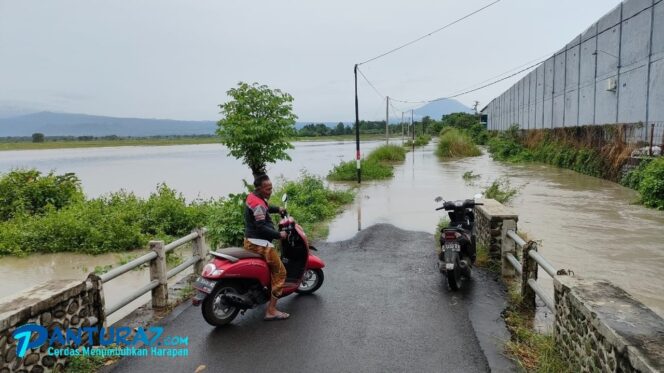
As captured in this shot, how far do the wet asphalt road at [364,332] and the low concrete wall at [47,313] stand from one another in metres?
0.56

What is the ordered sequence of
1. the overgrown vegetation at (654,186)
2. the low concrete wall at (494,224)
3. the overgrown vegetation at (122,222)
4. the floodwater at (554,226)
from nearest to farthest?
the low concrete wall at (494,224), the floodwater at (554,226), the overgrown vegetation at (122,222), the overgrown vegetation at (654,186)

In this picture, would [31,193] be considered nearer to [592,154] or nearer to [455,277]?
[455,277]

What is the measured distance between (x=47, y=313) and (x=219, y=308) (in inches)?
68.8

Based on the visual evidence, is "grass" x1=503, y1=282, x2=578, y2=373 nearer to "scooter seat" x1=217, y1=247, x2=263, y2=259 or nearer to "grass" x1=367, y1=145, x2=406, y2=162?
"scooter seat" x1=217, y1=247, x2=263, y2=259

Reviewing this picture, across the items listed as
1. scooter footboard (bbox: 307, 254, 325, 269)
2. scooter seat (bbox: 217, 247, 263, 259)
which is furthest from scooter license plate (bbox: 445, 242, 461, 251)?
scooter seat (bbox: 217, 247, 263, 259)

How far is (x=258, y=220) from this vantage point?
17.0 ft

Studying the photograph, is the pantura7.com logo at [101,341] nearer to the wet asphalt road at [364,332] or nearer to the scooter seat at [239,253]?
the wet asphalt road at [364,332]

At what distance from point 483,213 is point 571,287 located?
3968 mm

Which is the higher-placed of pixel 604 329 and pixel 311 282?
pixel 604 329

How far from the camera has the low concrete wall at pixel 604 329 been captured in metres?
2.80

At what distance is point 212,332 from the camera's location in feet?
Result: 16.5

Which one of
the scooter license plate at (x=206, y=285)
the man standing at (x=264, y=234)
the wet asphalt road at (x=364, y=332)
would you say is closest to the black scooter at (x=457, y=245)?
the wet asphalt road at (x=364, y=332)

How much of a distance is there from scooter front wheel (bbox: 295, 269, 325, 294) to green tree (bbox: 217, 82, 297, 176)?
501 cm

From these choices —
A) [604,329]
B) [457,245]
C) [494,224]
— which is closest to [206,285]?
[457,245]
